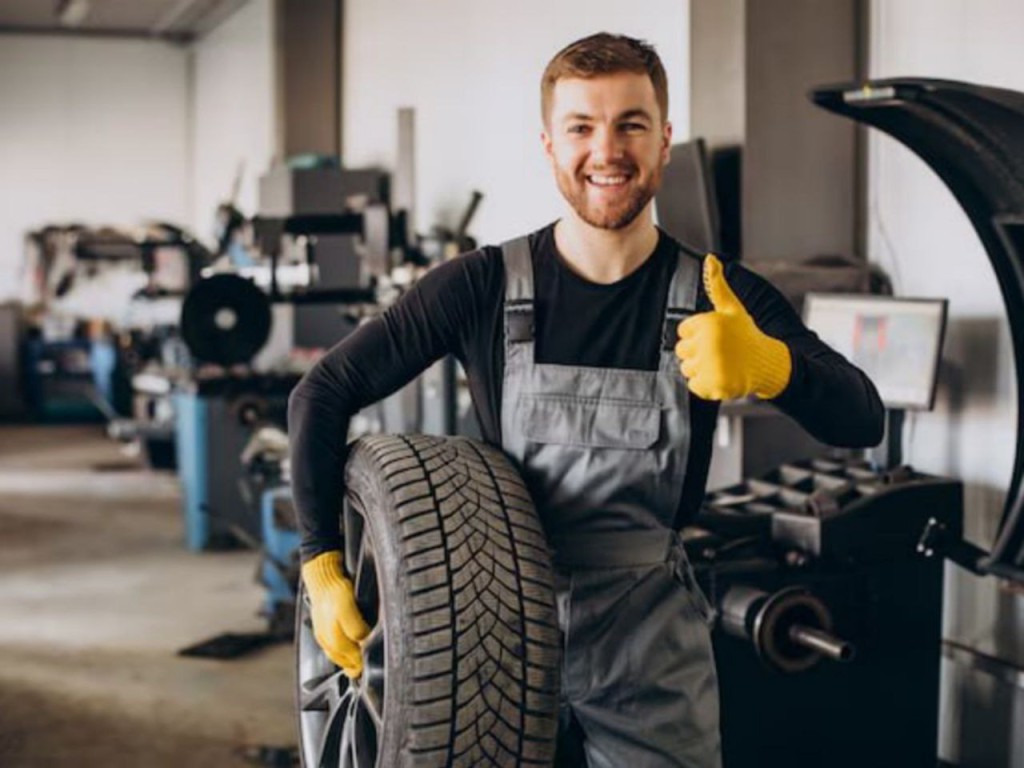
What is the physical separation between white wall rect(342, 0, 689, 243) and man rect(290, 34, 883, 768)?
6.91ft

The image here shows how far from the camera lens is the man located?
1.69 m

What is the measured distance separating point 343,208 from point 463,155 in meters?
1.29

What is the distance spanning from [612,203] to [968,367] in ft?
5.06

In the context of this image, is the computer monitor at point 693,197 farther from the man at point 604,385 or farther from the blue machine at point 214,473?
the blue machine at point 214,473

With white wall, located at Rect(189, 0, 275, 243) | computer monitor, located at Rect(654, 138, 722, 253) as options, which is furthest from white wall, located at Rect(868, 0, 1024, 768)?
white wall, located at Rect(189, 0, 275, 243)

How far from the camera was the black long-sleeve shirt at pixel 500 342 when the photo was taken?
1.73 m

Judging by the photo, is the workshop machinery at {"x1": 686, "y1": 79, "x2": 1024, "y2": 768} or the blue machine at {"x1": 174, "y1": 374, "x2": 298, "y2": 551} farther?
the blue machine at {"x1": 174, "y1": 374, "x2": 298, "y2": 551}

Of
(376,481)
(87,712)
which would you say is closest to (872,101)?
(376,481)

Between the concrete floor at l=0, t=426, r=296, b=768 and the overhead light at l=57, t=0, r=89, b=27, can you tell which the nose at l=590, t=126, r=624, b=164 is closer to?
the concrete floor at l=0, t=426, r=296, b=768

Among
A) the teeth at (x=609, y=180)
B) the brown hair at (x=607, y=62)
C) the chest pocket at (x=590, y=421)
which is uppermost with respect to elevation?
the brown hair at (x=607, y=62)

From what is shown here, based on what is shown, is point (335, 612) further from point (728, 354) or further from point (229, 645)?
point (229, 645)

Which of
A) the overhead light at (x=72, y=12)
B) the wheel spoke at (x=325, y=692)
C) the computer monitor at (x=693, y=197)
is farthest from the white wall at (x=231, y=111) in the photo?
the wheel spoke at (x=325, y=692)

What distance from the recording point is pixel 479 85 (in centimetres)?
544

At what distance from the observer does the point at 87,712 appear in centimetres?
359
